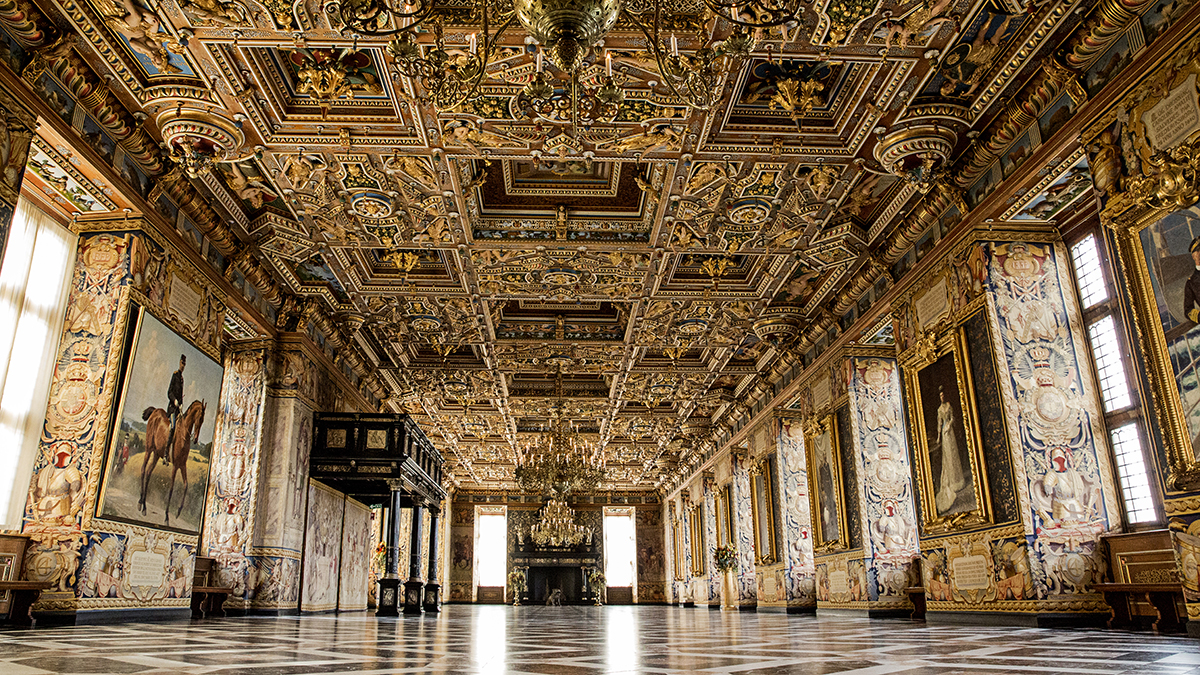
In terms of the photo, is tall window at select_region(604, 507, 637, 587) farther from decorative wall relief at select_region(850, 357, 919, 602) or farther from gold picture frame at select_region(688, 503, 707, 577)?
decorative wall relief at select_region(850, 357, 919, 602)

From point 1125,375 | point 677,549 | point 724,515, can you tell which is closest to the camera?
point 1125,375

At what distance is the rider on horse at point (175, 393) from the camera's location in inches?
389

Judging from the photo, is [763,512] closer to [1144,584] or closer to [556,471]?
[556,471]

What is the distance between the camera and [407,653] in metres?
4.71

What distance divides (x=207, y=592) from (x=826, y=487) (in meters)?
11.3

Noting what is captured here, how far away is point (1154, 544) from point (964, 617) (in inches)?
101

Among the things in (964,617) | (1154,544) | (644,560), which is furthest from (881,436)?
(644,560)

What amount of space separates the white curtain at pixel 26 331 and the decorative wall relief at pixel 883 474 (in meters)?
12.1

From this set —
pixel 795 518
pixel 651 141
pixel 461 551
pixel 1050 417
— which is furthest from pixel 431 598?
pixel 461 551

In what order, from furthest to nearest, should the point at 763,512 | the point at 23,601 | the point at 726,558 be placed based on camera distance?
the point at 726,558 < the point at 763,512 < the point at 23,601

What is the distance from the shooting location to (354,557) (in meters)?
18.2

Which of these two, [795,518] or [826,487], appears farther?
[795,518]

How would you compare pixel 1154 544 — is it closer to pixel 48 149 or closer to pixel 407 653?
pixel 407 653

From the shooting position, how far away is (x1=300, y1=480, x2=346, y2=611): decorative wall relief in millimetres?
14305
